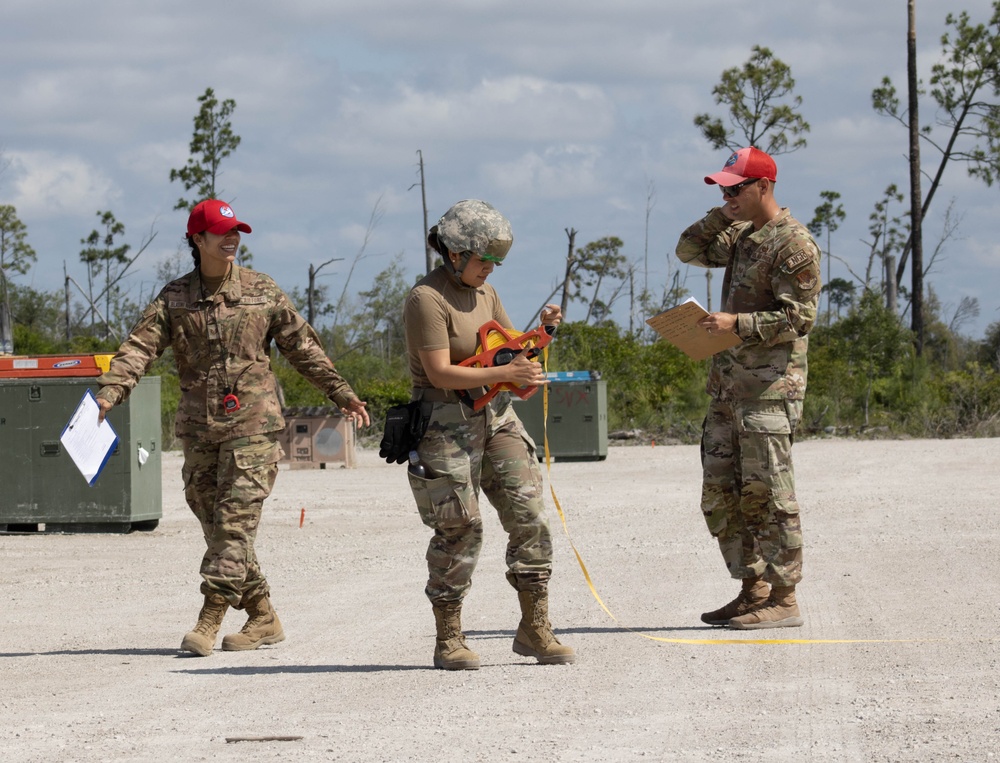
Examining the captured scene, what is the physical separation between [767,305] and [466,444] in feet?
6.60

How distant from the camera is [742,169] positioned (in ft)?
24.6

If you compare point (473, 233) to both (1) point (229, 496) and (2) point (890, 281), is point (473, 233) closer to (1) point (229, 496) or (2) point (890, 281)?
(1) point (229, 496)

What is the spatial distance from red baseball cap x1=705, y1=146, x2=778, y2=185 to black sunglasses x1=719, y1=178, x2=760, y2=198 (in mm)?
24

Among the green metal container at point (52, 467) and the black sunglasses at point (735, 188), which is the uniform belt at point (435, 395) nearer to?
the black sunglasses at point (735, 188)

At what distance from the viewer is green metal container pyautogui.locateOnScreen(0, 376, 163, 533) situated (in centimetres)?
1440

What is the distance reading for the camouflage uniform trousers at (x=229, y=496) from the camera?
715 cm

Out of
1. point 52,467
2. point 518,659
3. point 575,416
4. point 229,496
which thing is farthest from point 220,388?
point 575,416

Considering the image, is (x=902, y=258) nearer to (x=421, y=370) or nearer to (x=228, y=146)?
(x=228, y=146)

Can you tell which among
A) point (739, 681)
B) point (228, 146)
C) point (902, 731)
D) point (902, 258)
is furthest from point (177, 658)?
point (902, 258)

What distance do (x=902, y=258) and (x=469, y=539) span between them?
44.2 meters

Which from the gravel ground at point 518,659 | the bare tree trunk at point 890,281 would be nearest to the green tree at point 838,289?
the bare tree trunk at point 890,281

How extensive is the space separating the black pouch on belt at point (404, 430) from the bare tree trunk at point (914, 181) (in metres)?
32.1

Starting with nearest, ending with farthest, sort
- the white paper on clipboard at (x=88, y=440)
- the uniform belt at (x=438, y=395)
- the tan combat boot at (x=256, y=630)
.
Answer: the uniform belt at (x=438, y=395)
the white paper on clipboard at (x=88, y=440)
the tan combat boot at (x=256, y=630)

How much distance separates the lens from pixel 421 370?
21.0ft
